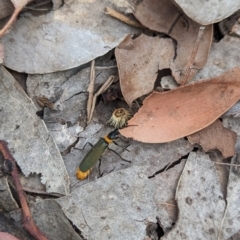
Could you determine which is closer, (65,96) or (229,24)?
(229,24)

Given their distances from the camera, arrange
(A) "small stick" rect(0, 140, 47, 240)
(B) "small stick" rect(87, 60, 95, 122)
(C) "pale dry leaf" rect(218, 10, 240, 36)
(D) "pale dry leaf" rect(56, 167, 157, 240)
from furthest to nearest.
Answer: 1. (B) "small stick" rect(87, 60, 95, 122)
2. (C) "pale dry leaf" rect(218, 10, 240, 36)
3. (D) "pale dry leaf" rect(56, 167, 157, 240)
4. (A) "small stick" rect(0, 140, 47, 240)

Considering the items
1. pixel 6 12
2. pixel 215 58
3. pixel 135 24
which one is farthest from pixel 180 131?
pixel 6 12

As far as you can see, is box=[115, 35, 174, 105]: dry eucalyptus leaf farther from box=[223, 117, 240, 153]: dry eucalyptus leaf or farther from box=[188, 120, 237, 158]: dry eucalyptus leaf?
box=[223, 117, 240, 153]: dry eucalyptus leaf

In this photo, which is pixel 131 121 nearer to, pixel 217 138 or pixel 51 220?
pixel 217 138

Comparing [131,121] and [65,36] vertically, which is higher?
[65,36]

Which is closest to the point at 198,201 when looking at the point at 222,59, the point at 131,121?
the point at 131,121

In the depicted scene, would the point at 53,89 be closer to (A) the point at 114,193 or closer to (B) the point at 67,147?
(B) the point at 67,147

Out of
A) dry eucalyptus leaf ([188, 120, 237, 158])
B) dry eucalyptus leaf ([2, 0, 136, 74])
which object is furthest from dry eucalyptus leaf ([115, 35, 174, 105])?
dry eucalyptus leaf ([188, 120, 237, 158])
